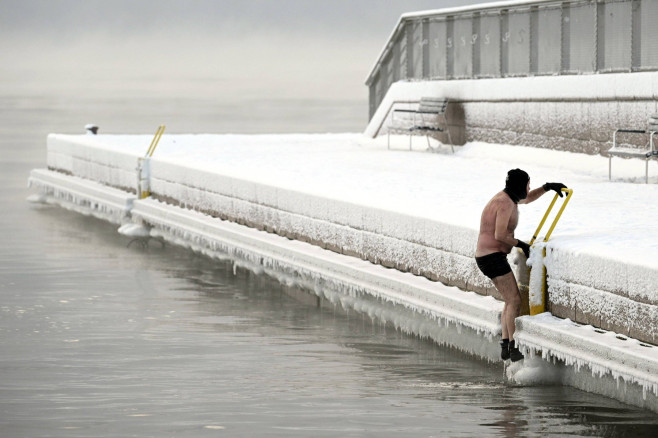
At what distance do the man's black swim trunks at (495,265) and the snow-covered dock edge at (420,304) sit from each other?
426 mm

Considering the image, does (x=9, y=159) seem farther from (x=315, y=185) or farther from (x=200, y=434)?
(x=200, y=434)

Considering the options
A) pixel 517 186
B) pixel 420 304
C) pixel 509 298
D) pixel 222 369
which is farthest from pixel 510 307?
pixel 222 369

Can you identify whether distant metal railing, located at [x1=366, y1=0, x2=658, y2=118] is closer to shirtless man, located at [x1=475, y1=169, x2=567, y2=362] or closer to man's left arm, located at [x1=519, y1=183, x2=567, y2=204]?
man's left arm, located at [x1=519, y1=183, x2=567, y2=204]

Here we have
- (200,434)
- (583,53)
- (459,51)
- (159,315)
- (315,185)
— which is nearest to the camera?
(200,434)

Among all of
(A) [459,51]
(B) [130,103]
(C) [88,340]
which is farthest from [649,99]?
(B) [130,103]

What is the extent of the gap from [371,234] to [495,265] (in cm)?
393

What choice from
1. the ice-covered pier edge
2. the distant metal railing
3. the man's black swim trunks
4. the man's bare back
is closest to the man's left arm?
the man's bare back

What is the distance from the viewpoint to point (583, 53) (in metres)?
24.2

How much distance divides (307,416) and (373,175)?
10776 mm

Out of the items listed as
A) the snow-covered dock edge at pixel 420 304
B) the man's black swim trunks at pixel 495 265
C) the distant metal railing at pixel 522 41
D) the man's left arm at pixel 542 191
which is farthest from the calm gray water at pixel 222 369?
the distant metal railing at pixel 522 41

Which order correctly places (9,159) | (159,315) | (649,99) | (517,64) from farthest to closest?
1. (9,159)
2. (517,64)
3. (649,99)
4. (159,315)

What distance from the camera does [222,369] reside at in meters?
13.5

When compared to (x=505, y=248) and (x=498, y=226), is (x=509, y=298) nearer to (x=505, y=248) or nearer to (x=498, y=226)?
(x=505, y=248)

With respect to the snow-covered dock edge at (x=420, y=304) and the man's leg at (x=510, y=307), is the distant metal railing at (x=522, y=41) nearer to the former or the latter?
the snow-covered dock edge at (x=420, y=304)
